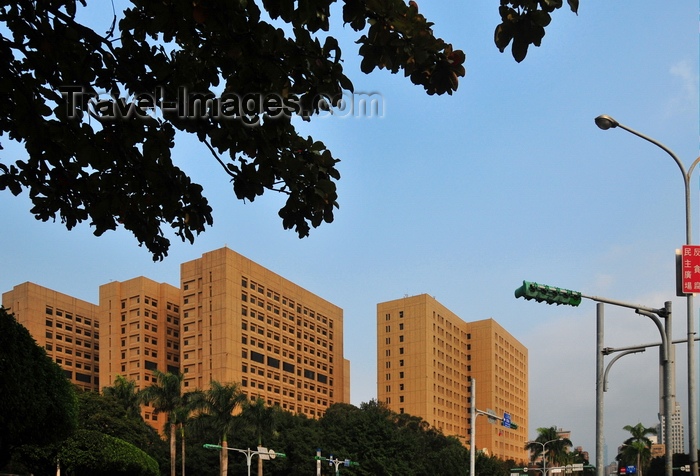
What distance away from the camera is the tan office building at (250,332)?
100312 mm

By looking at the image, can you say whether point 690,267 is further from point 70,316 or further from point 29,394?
point 70,316

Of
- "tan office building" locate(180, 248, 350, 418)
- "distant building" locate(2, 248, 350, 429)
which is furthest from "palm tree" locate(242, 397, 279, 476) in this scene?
"distant building" locate(2, 248, 350, 429)

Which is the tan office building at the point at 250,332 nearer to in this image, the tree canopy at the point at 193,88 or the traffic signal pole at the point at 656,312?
the traffic signal pole at the point at 656,312

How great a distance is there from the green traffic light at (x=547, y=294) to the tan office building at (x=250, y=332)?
8030 centimetres

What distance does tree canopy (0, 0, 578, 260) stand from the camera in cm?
567

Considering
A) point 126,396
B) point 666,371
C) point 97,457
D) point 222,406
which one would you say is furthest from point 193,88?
point 126,396

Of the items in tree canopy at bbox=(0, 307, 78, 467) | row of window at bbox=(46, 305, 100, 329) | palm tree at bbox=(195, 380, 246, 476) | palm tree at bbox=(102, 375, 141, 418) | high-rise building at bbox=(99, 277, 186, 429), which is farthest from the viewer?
row of window at bbox=(46, 305, 100, 329)

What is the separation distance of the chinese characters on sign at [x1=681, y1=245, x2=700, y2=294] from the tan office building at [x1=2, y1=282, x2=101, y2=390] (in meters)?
112

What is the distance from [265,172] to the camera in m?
6.56

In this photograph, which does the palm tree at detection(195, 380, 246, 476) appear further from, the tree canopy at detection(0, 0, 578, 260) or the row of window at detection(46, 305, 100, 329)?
the row of window at detection(46, 305, 100, 329)

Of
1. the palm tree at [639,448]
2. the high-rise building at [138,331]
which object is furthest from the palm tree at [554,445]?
the high-rise building at [138,331]

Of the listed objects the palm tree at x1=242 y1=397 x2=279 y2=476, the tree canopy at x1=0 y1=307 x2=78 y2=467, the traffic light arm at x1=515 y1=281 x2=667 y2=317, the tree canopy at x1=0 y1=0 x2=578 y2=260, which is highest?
the tree canopy at x1=0 y1=0 x2=578 y2=260

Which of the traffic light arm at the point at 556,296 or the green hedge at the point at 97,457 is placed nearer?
the traffic light arm at the point at 556,296

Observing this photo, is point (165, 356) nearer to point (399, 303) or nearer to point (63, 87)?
point (399, 303)
